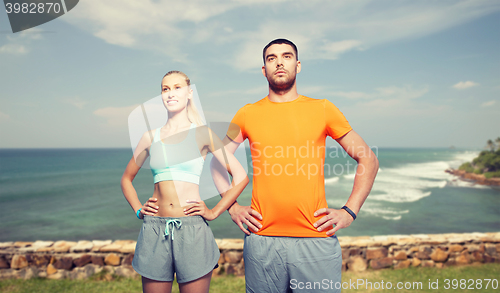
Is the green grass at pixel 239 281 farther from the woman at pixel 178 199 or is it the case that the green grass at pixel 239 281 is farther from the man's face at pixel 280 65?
the man's face at pixel 280 65

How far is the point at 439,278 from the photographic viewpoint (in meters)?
5.46

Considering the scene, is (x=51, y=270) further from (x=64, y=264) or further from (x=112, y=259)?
(x=112, y=259)

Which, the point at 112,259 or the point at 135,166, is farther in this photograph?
the point at 112,259

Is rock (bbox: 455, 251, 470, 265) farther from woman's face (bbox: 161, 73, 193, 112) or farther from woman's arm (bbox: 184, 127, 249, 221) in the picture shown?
woman's face (bbox: 161, 73, 193, 112)

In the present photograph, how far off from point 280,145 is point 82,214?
2887cm

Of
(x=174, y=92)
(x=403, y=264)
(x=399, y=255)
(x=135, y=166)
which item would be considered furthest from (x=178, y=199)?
(x=403, y=264)

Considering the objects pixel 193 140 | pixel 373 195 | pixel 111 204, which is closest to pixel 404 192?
pixel 373 195

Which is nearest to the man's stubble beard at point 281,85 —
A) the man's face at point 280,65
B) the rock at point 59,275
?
the man's face at point 280,65

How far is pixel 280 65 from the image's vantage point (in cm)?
225

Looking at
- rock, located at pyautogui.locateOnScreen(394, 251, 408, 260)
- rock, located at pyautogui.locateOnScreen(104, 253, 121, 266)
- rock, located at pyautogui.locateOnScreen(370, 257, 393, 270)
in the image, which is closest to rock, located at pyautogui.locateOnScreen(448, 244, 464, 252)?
rock, located at pyautogui.locateOnScreen(394, 251, 408, 260)

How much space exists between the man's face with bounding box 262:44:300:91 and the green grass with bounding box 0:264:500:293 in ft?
14.1

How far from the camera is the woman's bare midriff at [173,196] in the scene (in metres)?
2.22

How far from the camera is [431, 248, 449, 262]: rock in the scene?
590 cm

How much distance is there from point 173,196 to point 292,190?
3.17 feet
